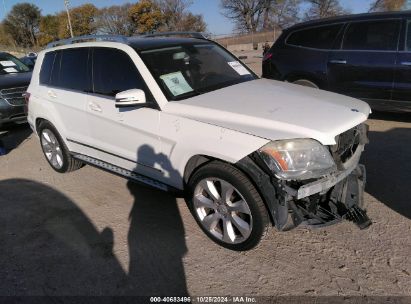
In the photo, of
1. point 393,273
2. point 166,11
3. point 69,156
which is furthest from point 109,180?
point 166,11

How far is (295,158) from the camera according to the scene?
3074mm

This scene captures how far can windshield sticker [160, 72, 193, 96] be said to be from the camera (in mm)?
3918

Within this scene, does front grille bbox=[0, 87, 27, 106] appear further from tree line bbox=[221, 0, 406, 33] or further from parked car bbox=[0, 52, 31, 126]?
tree line bbox=[221, 0, 406, 33]

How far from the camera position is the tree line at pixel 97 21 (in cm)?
5900

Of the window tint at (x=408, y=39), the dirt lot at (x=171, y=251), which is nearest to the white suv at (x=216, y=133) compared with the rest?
the dirt lot at (x=171, y=251)

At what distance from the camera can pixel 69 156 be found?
552 centimetres

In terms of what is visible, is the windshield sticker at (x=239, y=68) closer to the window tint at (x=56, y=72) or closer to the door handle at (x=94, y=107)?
the door handle at (x=94, y=107)

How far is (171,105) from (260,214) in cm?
129

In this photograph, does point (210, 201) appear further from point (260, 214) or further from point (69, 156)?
point (69, 156)

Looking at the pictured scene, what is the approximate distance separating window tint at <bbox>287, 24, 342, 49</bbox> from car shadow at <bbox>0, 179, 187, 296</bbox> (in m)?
4.29

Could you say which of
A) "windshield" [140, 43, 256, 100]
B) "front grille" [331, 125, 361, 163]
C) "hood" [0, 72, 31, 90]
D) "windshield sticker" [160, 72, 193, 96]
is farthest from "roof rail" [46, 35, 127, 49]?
"hood" [0, 72, 31, 90]

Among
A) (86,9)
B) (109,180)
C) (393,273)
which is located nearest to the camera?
(393,273)

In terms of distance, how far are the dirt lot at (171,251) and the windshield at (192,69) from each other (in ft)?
4.30

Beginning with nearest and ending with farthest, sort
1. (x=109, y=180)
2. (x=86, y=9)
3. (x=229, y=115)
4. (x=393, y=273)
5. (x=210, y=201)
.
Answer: (x=393, y=273)
(x=229, y=115)
(x=210, y=201)
(x=109, y=180)
(x=86, y=9)
